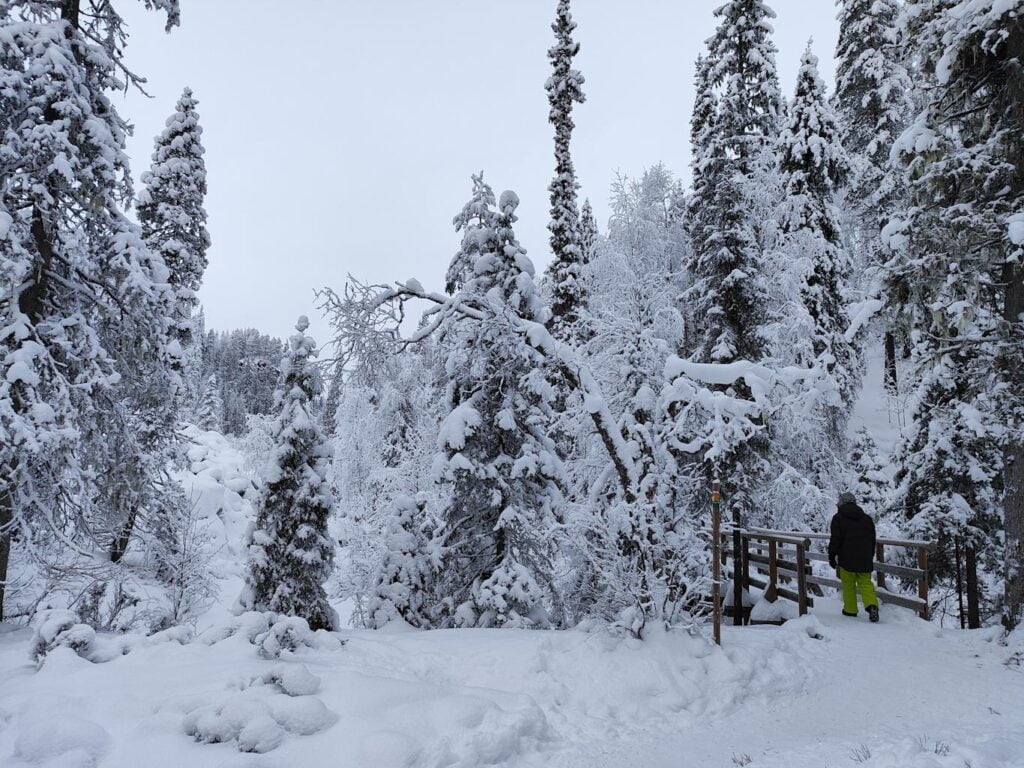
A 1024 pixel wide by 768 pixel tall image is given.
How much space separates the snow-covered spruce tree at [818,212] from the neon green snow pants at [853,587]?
26.6ft

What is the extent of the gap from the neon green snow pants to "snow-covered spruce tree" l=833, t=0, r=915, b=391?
54.8 ft

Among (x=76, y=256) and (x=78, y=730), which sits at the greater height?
(x=76, y=256)

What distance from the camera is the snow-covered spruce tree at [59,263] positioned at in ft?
28.3

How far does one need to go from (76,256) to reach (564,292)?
50.0 feet

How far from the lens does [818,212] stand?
19.4m

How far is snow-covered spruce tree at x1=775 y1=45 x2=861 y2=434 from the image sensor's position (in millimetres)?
17844

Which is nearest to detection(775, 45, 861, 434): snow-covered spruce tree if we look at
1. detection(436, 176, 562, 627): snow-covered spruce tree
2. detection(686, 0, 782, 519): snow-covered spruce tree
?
detection(686, 0, 782, 519): snow-covered spruce tree

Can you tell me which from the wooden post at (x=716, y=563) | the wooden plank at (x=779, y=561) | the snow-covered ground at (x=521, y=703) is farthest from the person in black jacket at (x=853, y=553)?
the wooden post at (x=716, y=563)

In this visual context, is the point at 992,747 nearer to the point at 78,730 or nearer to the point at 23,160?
the point at 78,730

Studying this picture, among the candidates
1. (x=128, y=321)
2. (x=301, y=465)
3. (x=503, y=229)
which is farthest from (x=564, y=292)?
(x=128, y=321)

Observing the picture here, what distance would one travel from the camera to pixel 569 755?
17.5ft

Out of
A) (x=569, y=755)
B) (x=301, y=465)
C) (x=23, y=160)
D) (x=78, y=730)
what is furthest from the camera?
(x=301, y=465)

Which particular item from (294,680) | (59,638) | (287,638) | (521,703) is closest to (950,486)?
(521,703)

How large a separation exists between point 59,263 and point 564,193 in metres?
17.2
